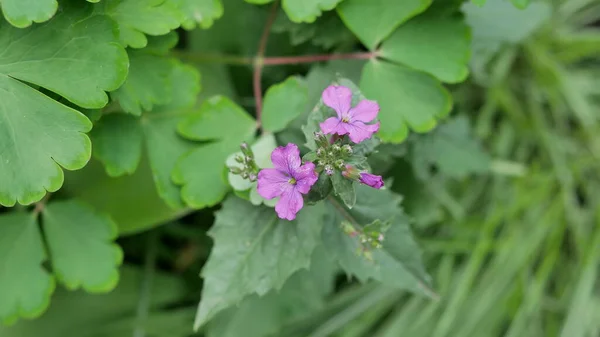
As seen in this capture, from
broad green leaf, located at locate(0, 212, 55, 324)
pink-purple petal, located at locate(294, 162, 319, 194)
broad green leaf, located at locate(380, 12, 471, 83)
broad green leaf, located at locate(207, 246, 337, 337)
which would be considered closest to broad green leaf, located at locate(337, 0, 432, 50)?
broad green leaf, located at locate(380, 12, 471, 83)

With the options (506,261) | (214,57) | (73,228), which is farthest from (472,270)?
(73,228)

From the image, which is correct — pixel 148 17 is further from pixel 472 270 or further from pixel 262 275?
pixel 472 270

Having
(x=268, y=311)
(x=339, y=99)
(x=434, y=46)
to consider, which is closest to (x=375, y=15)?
(x=434, y=46)

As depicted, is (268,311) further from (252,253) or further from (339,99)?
(339,99)

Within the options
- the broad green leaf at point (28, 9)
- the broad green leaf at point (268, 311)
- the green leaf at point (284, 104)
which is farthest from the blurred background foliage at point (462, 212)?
the broad green leaf at point (28, 9)

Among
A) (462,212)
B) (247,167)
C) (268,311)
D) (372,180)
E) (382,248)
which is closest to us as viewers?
(372,180)

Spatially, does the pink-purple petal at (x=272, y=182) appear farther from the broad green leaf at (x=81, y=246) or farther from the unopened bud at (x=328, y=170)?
the broad green leaf at (x=81, y=246)
